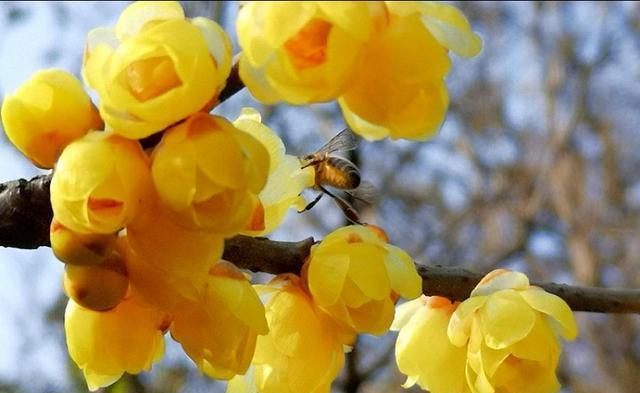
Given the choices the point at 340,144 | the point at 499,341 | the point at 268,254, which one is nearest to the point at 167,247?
the point at 268,254

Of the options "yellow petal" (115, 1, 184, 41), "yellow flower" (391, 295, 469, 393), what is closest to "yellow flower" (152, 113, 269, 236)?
"yellow petal" (115, 1, 184, 41)

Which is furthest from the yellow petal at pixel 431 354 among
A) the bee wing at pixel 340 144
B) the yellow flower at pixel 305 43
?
the yellow flower at pixel 305 43

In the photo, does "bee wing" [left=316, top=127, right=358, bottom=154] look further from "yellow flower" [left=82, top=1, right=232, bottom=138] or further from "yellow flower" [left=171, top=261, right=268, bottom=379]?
"yellow flower" [left=82, top=1, right=232, bottom=138]

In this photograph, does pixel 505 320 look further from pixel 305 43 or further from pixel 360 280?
pixel 305 43

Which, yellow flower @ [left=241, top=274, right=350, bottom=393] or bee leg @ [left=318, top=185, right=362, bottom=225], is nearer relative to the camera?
yellow flower @ [left=241, top=274, right=350, bottom=393]

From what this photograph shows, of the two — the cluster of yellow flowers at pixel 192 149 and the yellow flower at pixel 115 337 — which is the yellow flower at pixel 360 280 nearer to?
the cluster of yellow flowers at pixel 192 149

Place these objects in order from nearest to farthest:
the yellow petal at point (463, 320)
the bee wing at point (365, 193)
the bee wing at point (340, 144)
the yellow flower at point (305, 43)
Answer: the yellow flower at point (305, 43)
the yellow petal at point (463, 320)
the bee wing at point (340, 144)
the bee wing at point (365, 193)

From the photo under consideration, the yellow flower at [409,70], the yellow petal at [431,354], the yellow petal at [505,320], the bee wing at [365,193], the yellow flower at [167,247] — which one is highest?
the yellow flower at [409,70]
